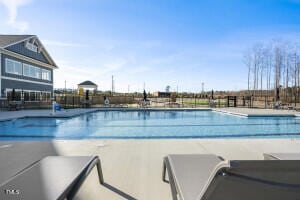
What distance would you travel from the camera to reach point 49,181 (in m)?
2.02

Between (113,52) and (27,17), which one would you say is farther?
(113,52)

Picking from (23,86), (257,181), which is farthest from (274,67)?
(257,181)

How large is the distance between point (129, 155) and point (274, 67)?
99.7ft

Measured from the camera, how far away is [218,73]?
1201 inches

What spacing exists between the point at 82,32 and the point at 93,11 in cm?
383

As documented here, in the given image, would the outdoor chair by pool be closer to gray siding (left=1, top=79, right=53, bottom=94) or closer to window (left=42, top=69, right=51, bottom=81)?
gray siding (left=1, top=79, right=53, bottom=94)

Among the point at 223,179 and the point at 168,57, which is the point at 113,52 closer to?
the point at 168,57

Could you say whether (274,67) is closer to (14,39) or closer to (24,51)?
(24,51)

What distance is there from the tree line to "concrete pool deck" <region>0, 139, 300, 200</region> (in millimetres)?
25257

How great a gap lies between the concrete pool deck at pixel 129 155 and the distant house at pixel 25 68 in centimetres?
1401

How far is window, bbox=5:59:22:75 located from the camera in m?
17.0

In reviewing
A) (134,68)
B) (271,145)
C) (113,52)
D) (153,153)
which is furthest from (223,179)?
(134,68)

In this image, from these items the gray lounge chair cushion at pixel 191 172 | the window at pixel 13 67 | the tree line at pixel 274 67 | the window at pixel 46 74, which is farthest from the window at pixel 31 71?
the tree line at pixel 274 67

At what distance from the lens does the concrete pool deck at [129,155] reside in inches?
108
